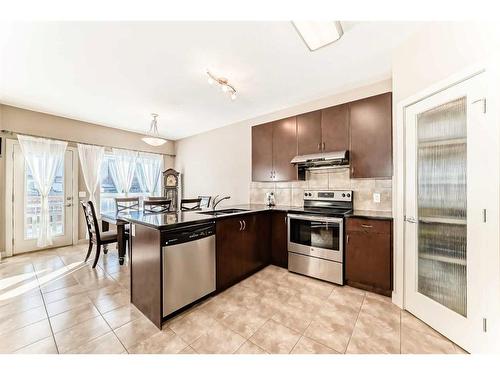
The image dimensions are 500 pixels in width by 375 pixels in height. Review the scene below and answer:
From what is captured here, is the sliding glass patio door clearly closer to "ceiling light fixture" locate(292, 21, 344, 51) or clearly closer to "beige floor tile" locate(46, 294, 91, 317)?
"beige floor tile" locate(46, 294, 91, 317)

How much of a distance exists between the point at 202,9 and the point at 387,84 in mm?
2478

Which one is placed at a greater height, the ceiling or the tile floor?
the ceiling

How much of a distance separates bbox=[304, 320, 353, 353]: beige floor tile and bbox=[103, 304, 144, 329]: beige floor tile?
1.58m

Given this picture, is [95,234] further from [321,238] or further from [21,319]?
[321,238]

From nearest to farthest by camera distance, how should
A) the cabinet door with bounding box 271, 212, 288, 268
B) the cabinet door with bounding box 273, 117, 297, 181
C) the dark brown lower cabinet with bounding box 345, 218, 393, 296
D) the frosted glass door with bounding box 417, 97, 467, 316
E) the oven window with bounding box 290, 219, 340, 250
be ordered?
the frosted glass door with bounding box 417, 97, 467, 316, the dark brown lower cabinet with bounding box 345, 218, 393, 296, the oven window with bounding box 290, 219, 340, 250, the cabinet door with bounding box 271, 212, 288, 268, the cabinet door with bounding box 273, 117, 297, 181

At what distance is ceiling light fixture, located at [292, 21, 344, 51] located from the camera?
65.4 inches

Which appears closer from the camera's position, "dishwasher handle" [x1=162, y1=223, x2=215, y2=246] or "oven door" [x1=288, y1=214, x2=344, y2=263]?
"dishwasher handle" [x1=162, y1=223, x2=215, y2=246]

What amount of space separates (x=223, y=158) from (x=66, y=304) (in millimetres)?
3432

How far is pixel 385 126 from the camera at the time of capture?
241 cm

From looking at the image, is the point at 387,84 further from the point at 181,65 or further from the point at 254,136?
the point at 181,65

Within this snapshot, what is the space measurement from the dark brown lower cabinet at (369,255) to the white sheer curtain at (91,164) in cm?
493

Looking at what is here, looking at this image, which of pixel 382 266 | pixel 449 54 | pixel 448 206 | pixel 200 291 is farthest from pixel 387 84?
pixel 200 291

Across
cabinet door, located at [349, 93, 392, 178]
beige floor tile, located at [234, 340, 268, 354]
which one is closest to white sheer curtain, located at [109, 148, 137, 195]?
beige floor tile, located at [234, 340, 268, 354]

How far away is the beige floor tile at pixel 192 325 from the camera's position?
1647 mm
